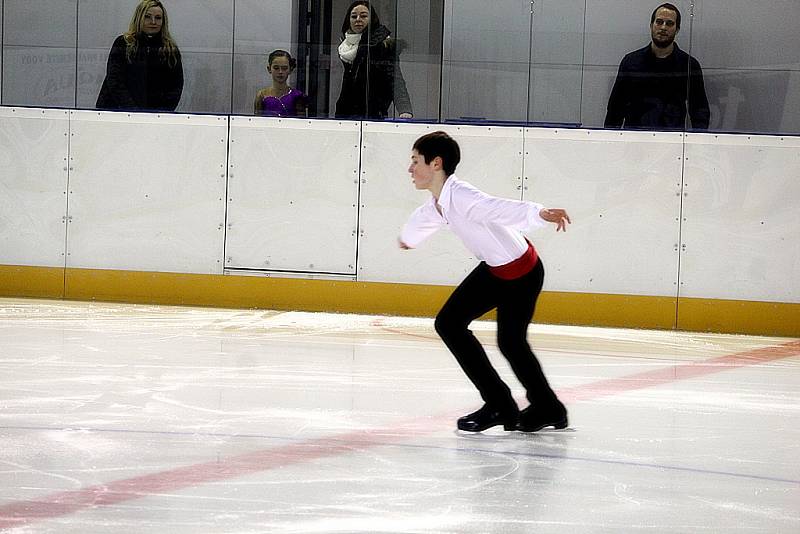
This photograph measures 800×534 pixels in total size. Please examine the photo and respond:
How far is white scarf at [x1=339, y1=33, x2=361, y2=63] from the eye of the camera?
870 centimetres

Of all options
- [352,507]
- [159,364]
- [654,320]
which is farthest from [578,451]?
[654,320]

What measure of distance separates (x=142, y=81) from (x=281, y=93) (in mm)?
1070

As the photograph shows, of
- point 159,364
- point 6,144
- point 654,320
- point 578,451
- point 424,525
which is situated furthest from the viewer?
point 6,144

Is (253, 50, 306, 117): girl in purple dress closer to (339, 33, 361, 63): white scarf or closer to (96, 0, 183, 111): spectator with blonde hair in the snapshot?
(339, 33, 361, 63): white scarf

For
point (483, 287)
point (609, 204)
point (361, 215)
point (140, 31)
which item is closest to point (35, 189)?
point (140, 31)

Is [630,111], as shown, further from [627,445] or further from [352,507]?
[352,507]

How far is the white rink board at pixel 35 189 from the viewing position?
885cm

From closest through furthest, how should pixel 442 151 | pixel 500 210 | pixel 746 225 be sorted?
pixel 500 210
pixel 442 151
pixel 746 225

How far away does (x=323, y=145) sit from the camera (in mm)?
8672

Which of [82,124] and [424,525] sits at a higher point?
[82,124]

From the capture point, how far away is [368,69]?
343 inches

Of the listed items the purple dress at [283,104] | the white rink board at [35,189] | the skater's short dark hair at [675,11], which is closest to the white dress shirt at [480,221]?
the purple dress at [283,104]

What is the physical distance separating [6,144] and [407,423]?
224 inches

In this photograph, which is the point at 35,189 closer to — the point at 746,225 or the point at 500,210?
the point at 746,225
